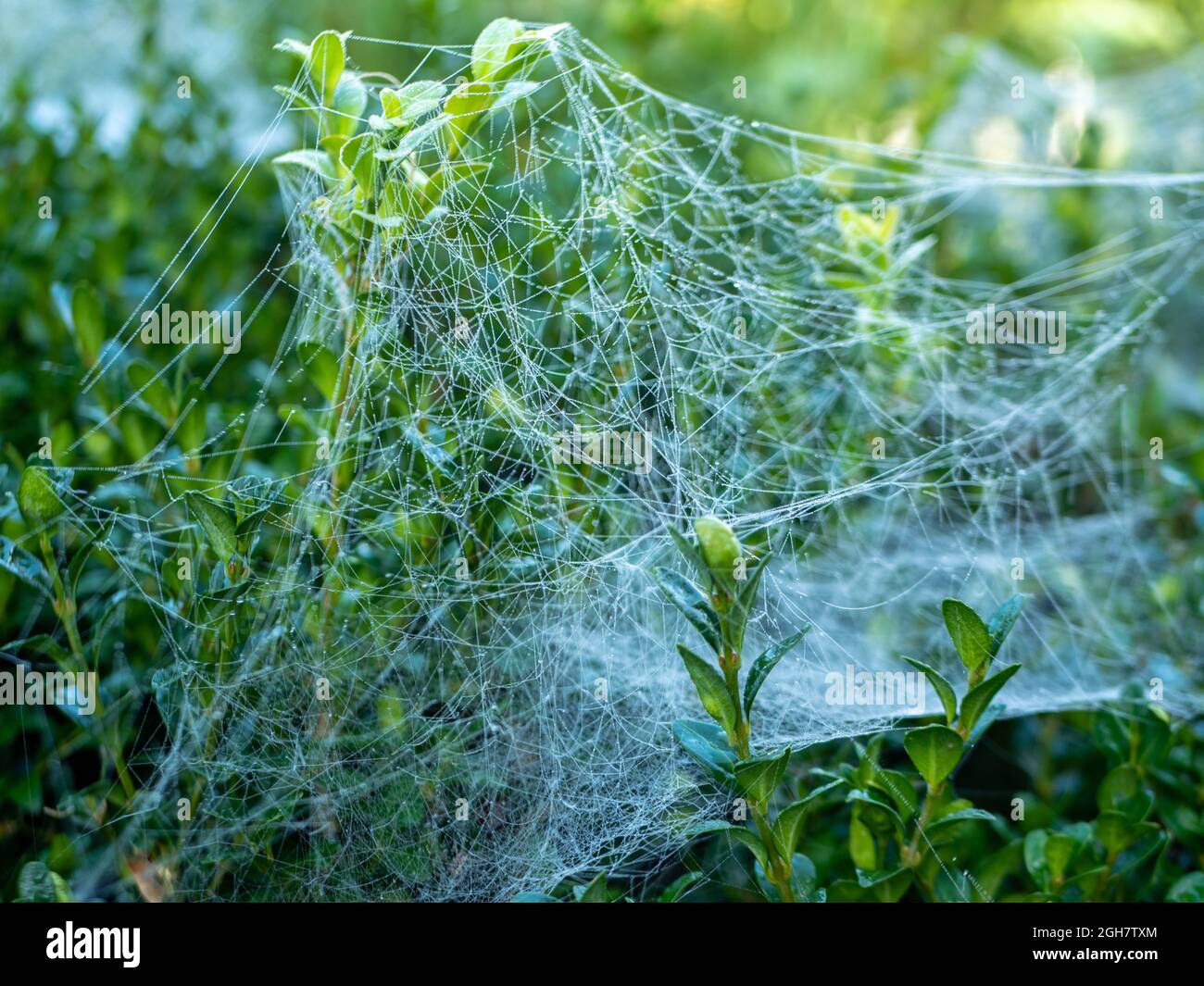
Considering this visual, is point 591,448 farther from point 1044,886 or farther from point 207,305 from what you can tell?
point 207,305

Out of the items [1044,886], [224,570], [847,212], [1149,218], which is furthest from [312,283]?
[1149,218]

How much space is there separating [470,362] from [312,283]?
0.22 meters

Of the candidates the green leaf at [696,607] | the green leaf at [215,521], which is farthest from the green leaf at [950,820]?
the green leaf at [215,521]

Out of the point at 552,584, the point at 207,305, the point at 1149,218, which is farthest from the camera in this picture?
the point at 1149,218

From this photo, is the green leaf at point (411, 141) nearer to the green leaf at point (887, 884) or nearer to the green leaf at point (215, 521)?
the green leaf at point (215, 521)

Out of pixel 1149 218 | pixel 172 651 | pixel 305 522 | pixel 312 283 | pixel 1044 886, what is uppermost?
pixel 1149 218

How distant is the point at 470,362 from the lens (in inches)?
42.8

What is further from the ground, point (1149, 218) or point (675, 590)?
point (1149, 218)

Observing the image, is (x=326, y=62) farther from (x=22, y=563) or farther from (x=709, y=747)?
(x=709, y=747)

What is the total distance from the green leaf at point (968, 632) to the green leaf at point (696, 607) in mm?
218

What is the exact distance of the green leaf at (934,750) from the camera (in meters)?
0.96

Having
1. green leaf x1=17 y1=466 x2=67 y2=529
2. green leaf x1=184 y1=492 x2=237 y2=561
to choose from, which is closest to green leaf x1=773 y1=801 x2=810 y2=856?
green leaf x1=184 y1=492 x2=237 y2=561

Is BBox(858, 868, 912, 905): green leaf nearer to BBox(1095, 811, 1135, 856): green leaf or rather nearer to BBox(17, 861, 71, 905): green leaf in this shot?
BBox(1095, 811, 1135, 856): green leaf

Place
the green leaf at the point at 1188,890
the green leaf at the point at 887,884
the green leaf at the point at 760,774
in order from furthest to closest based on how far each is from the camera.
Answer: the green leaf at the point at 1188,890
the green leaf at the point at 887,884
the green leaf at the point at 760,774
